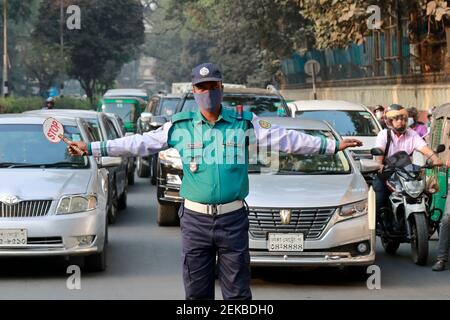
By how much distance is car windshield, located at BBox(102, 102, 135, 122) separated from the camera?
35.3 m

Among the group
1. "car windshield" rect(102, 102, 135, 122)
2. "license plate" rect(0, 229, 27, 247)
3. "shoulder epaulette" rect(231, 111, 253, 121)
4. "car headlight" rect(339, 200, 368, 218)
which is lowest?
"license plate" rect(0, 229, 27, 247)

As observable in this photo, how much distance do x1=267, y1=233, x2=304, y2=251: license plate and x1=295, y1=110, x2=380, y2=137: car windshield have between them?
9.31m

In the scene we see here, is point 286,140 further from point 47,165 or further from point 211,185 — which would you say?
point 47,165

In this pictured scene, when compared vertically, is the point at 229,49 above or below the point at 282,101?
above

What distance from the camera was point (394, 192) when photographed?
13047 millimetres

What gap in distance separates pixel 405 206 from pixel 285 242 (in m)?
2.24

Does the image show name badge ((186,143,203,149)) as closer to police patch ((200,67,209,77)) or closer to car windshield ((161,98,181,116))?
police patch ((200,67,209,77))

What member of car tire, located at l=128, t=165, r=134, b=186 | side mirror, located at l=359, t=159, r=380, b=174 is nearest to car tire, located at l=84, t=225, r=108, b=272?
side mirror, located at l=359, t=159, r=380, b=174

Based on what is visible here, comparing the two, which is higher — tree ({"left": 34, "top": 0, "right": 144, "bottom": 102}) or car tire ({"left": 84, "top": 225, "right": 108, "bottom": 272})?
tree ({"left": 34, "top": 0, "right": 144, "bottom": 102})

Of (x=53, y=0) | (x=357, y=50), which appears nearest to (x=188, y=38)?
(x=53, y=0)

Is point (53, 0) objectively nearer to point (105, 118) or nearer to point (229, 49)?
point (229, 49)

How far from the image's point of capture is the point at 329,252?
436 inches

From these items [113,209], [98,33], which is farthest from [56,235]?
[98,33]

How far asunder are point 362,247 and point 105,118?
29.4ft
